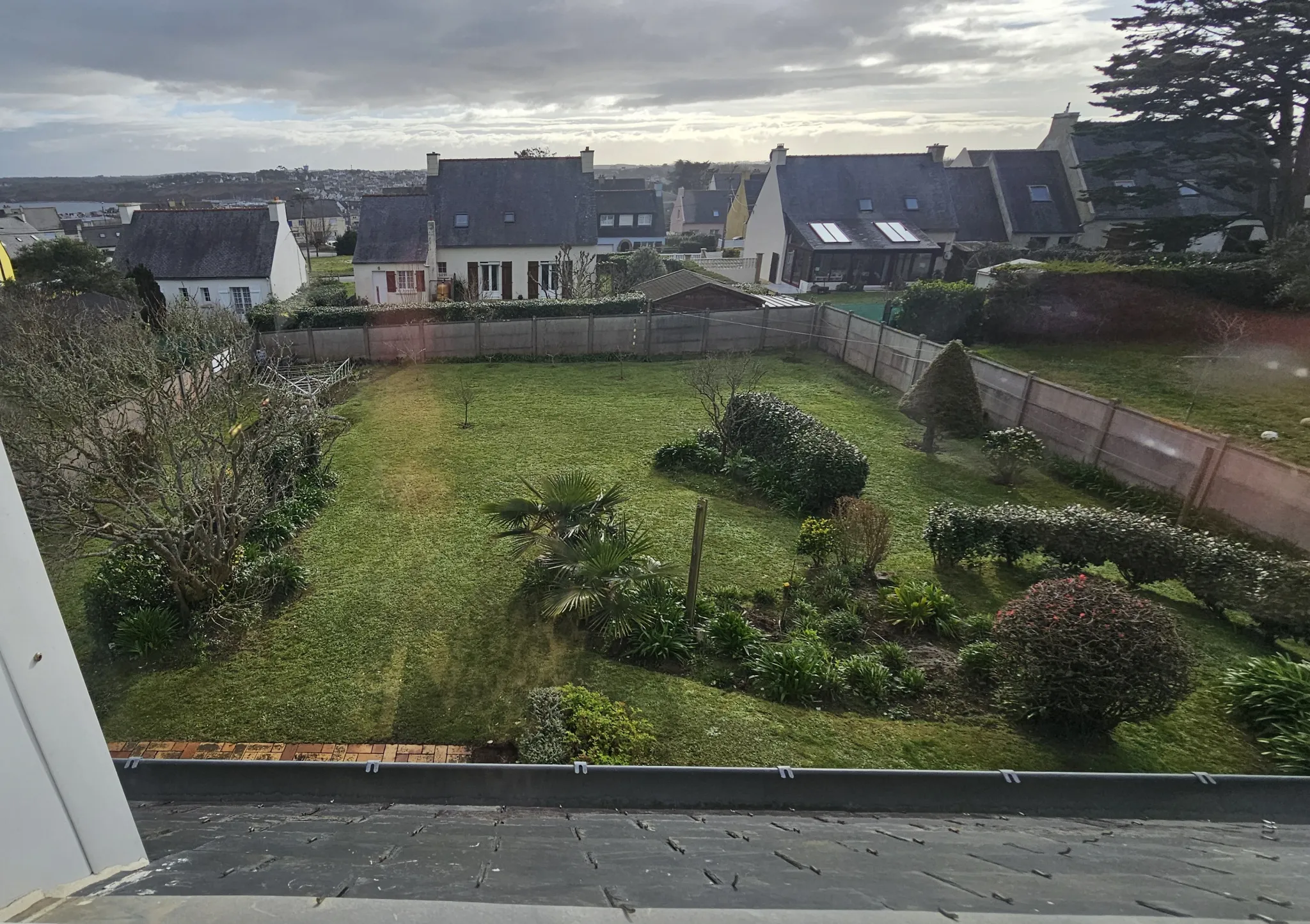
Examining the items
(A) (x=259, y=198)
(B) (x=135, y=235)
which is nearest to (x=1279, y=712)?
(B) (x=135, y=235)

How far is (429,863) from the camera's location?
2.19 metres

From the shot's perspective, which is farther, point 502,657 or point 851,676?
point 502,657

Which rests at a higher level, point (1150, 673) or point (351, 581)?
point (1150, 673)

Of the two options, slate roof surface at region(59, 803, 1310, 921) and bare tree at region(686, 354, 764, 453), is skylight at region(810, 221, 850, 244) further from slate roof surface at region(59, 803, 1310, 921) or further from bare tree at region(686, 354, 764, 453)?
slate roof surface at region(59, 803, 1310, 921)

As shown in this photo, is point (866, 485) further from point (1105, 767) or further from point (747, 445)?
point (1105, 767)

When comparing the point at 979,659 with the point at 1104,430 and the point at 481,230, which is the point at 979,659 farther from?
the point at 481,230

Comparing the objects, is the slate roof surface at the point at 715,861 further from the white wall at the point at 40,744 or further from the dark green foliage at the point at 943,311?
the dark green foliage at the point at 943,311

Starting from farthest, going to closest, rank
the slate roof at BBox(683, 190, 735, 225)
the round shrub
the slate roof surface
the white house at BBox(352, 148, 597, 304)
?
the slate roof at BBox(683, 190, 735, 225) < the white house at BBox(352, 148, 597, 304) < the round shrub < the slate roof surface

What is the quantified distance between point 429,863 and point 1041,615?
530cm

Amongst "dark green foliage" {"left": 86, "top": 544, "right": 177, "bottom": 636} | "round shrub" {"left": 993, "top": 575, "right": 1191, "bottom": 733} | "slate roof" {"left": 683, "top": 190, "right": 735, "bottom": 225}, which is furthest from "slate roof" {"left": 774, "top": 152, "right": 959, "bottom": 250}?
"slate roof" {"left": 683, "top": 190, "right": 735, "bottom": 225}

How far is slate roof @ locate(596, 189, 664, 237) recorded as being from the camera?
48219 millimetres

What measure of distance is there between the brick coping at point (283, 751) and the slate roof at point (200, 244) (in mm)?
27625

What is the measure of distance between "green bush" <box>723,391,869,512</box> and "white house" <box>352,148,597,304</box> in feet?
59.3

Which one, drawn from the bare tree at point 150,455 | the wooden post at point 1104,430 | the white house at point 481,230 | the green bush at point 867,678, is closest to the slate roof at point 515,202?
the white house at point 481,230
